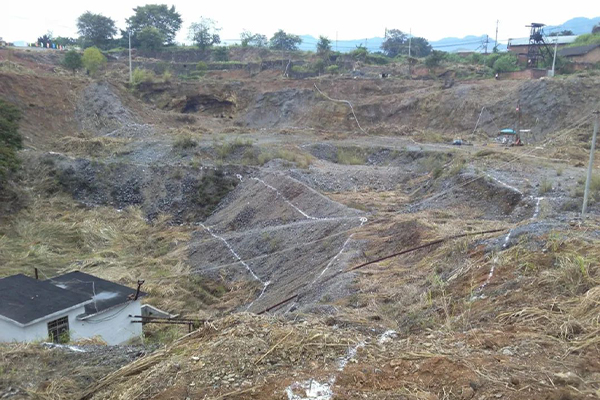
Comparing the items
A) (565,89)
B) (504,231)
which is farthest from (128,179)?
(565,89)

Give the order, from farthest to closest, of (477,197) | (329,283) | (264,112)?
(264,112)
(477,197)
(329,283)

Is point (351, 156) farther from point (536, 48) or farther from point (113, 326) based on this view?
point (536, 48)

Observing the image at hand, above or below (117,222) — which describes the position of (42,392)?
above

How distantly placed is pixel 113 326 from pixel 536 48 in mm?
42078

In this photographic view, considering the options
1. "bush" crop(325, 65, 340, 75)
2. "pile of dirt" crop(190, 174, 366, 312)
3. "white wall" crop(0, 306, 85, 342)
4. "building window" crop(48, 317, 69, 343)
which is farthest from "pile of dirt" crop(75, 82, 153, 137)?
"white wall" crop(0, 306, 85, 342)

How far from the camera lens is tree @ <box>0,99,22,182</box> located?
19778mm

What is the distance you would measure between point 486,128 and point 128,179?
19.8 metres

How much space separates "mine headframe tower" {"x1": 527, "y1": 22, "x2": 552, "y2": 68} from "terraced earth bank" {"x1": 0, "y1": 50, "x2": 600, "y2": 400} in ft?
34.4

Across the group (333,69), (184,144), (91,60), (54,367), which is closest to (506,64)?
(333,69)

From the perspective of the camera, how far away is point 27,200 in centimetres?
2177

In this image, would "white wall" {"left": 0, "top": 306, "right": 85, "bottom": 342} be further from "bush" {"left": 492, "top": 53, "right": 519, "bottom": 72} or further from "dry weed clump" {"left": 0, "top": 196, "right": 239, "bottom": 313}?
"bush" {"left": 492, "top": 53, "right": 519, "bottom": 72}

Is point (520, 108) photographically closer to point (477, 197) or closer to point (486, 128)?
point (486, 128)

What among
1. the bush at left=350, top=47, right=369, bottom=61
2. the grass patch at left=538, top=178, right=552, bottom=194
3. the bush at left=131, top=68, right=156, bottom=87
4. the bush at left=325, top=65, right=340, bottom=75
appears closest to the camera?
the grass patch at left=538, top=178, right=552, bottom=194

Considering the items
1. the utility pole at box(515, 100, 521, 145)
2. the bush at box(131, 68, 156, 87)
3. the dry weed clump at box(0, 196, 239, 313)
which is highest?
the bush at box(131, 68, 156, 87)
